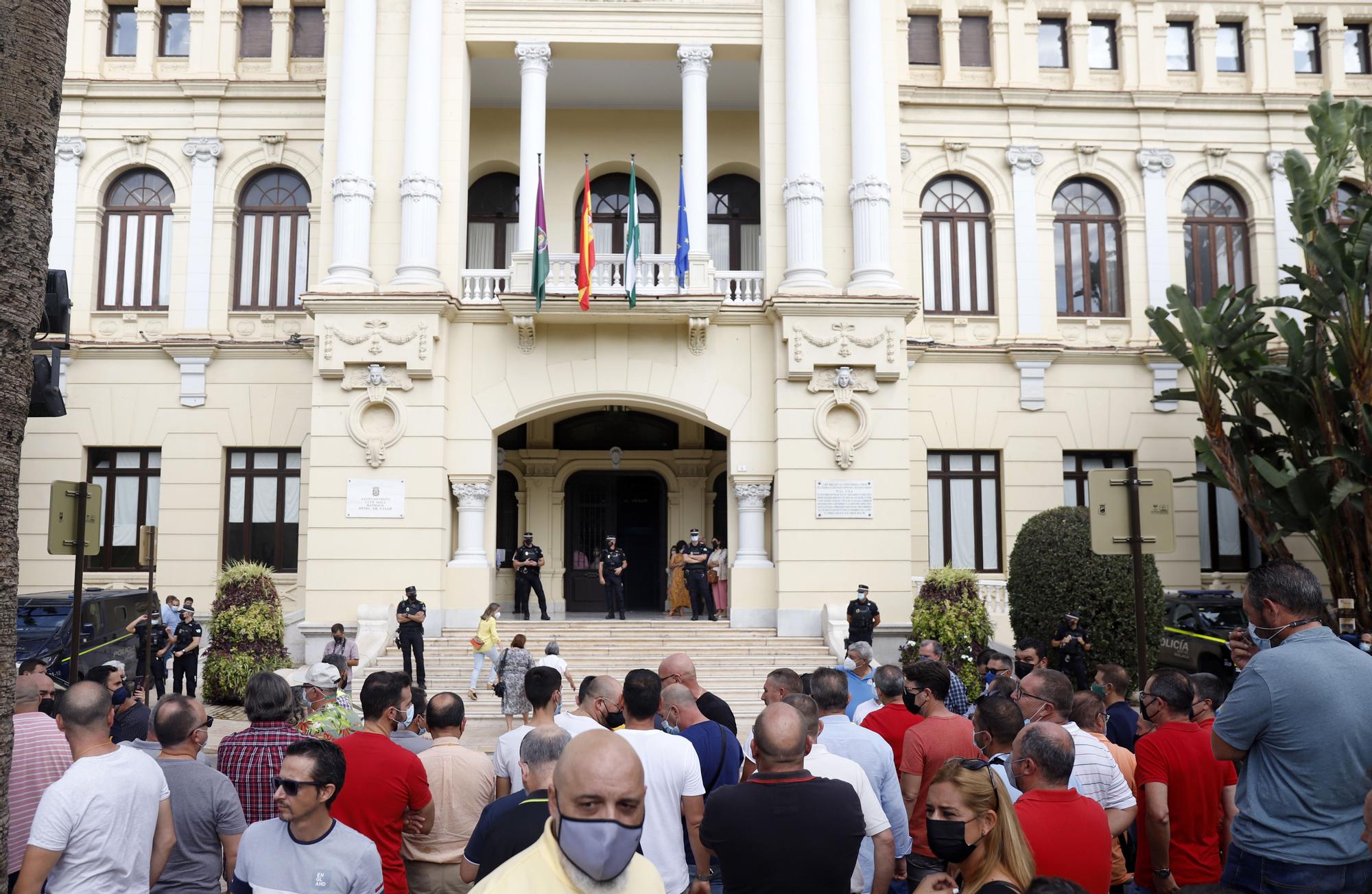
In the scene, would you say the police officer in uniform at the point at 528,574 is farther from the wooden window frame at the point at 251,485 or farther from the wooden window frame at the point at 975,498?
the wooden window frame at the point at 975,498

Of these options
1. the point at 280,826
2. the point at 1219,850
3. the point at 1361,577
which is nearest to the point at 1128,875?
the point at 1219,850

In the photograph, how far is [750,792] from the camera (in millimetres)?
4551

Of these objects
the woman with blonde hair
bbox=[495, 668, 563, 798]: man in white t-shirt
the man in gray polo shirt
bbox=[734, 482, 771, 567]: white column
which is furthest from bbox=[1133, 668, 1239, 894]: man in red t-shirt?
bbox=[734, 482, 771, 567]: white column

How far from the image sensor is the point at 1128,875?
6.25 meters

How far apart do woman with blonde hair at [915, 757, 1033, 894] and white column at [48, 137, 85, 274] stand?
25.1 metres

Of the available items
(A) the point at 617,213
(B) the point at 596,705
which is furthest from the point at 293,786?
(A) the point at 617,213

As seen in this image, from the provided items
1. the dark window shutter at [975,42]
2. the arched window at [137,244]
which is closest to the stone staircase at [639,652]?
the arched window at [137,244]

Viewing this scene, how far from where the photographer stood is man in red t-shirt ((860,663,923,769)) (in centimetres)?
715

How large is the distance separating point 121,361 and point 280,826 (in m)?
22.1

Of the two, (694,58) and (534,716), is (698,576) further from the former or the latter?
(534,716)

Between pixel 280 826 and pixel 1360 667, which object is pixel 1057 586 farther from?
pixel 280 826

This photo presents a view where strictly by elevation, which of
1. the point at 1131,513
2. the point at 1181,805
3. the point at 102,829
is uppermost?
the point at 1131,513

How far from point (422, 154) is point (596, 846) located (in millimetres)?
19191

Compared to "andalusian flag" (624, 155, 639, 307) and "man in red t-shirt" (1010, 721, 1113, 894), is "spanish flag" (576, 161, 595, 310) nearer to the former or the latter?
"andalusian flag" (624, 155, 639, 307)
